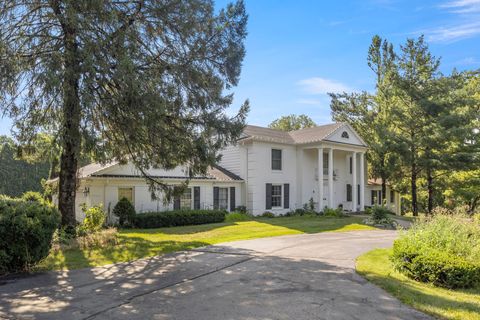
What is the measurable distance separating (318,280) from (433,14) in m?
9.83

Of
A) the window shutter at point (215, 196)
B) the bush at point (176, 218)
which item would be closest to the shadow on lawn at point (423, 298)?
the bush at point (176, 218)

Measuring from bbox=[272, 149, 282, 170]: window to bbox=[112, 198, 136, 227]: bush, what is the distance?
10754 millimetres

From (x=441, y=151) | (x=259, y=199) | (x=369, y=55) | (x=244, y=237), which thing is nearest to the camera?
(x=244, y=237)

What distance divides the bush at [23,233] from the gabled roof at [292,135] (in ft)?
55.1

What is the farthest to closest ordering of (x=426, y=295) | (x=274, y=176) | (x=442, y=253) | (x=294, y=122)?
(x=294, y=122) → (x=274, y=176) → (x=442, y=253) → (x=426, y=295)

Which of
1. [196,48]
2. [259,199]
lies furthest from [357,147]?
[196,48]

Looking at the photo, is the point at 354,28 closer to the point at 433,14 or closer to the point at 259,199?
the point at 433,14

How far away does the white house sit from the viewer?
2241 centimetres

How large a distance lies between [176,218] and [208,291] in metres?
13.4

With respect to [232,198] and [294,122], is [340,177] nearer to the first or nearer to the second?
[232,198]

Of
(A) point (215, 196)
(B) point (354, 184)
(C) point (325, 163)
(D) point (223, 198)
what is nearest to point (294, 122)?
(C) point (325, 163)

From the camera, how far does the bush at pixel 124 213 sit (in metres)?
19.0

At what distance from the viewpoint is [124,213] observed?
1902cm

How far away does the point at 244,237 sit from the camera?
583 inches
